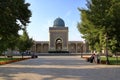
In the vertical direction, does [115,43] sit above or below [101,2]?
below

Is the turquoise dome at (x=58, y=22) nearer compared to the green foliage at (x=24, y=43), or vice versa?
the green foliage at (x=24, y=43)

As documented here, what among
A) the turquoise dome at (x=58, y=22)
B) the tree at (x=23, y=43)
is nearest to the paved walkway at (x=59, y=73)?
the tree at (x=23, y=43)

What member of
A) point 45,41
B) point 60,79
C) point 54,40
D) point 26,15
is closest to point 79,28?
point 26,15

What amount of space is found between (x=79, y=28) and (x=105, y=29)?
522 inches

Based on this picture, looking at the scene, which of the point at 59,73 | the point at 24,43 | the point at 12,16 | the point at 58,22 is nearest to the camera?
the point at 59,73

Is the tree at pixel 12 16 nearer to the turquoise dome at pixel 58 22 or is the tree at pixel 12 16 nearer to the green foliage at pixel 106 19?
the green foliage at pixel 106 19

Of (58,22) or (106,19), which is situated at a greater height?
(58,22)

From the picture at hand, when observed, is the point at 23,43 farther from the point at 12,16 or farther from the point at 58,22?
the point at 58,22

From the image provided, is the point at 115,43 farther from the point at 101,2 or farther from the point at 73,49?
the point at 73,49

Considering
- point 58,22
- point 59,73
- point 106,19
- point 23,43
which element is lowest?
point 59,73

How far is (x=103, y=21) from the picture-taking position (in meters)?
34.3

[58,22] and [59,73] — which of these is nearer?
[59,73]

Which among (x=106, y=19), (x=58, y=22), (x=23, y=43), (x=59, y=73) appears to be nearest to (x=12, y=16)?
(x=106, y=19)

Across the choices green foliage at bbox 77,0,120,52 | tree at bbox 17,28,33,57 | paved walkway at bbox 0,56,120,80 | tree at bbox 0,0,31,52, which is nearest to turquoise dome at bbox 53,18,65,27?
tree at bbox 17,28,33,57
